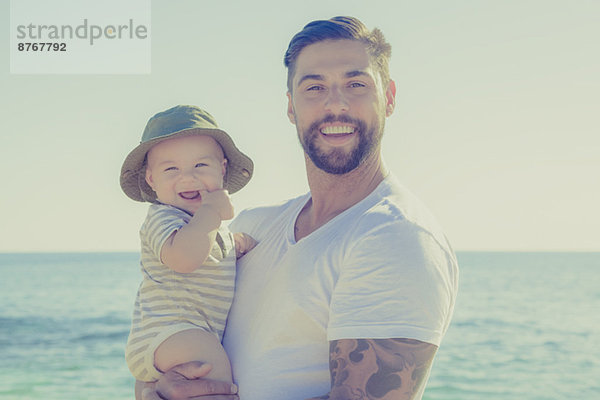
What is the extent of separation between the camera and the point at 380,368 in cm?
232

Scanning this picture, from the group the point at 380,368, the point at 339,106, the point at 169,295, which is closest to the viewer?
the point at 380,368

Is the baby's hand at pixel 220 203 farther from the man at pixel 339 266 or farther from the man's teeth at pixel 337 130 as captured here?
the man's teeth at pixel 337 130

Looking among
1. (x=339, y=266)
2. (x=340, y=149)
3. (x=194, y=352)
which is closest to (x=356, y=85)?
(x=340, y=149)

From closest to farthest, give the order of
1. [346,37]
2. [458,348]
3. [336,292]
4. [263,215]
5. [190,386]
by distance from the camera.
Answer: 1. [336,292]
2. [190,386]
3. [346,37]
4. [263,215]
5. [458,348]

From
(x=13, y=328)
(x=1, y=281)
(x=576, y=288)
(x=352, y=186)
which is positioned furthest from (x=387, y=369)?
(x=1, y=281)

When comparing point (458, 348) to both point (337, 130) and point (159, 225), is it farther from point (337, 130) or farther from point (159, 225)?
A: point (159, 225)

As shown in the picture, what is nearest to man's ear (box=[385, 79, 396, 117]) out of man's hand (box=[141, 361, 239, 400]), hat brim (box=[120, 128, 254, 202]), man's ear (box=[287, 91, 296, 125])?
man's ear (box=[287, 91, 296, 125])

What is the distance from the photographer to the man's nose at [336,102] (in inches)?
118

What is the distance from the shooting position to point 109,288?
130 feet

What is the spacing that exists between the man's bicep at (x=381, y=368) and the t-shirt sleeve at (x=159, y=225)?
88 cm

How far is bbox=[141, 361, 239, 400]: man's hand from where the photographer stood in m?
2.64

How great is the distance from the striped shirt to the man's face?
56cm

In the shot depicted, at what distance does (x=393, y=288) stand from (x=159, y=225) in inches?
39.9

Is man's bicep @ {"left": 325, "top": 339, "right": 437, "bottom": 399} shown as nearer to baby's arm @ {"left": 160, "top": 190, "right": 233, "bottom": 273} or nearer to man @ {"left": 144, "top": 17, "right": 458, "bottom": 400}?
man @ {"left": 144, "top": 17, "right": 458, "bottom": 400}
